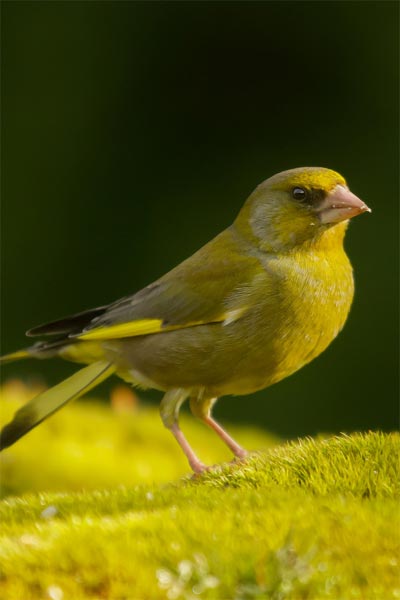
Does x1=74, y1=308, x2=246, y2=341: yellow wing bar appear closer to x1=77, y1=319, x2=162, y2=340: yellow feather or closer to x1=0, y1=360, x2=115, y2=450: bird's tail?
x1=77, y1=319, x2=162, y2=340: yellow feather

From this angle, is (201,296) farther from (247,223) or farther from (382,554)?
(382,554)

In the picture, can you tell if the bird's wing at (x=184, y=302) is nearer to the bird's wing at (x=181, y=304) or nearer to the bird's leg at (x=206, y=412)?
the bird's wing at (x=181, y=304)

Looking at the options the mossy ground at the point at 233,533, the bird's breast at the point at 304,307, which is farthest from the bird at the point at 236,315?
the mossy ground at the point at 233,533

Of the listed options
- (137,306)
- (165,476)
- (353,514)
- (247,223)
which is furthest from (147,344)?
(353,514)

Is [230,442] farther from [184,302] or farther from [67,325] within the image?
[67,325]

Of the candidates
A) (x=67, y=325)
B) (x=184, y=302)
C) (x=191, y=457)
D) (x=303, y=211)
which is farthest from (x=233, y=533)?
(x=67, y=325)

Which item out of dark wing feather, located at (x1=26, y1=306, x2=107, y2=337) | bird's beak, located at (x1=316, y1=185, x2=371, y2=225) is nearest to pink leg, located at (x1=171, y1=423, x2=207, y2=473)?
dark wing feather, located at (x1=26, y1=306, x2=107, y2=337)
